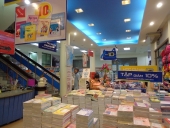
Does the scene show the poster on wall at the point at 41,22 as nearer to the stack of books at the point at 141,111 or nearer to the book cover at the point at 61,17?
the book cover at the point at 61,17

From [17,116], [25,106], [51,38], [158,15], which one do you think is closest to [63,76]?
[17,116]

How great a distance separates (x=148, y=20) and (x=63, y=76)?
14.5ft

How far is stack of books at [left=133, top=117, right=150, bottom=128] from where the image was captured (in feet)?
4.70

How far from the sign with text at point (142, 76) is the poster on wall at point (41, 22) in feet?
5.02

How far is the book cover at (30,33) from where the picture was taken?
9.30ft

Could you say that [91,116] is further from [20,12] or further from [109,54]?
[109,54]

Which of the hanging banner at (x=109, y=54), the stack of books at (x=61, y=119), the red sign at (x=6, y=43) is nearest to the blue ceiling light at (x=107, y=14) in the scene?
the hanging banner at (x=109, y=54)

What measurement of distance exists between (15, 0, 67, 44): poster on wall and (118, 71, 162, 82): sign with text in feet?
5.02

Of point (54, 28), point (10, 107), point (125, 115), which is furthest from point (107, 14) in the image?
point (10, 107)

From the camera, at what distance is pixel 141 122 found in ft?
4.98

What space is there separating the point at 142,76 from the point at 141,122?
125cm

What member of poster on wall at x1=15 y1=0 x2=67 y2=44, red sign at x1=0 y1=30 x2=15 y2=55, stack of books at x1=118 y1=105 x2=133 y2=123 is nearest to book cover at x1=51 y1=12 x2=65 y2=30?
poster on wall at x1=15 y1=0 x2=67 y2=44

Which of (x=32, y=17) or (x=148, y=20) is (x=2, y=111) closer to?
(x=32, y=17)

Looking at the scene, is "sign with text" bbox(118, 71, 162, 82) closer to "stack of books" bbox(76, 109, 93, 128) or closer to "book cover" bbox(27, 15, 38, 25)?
"stack of books" bbox(76, 109, 93, 128)
